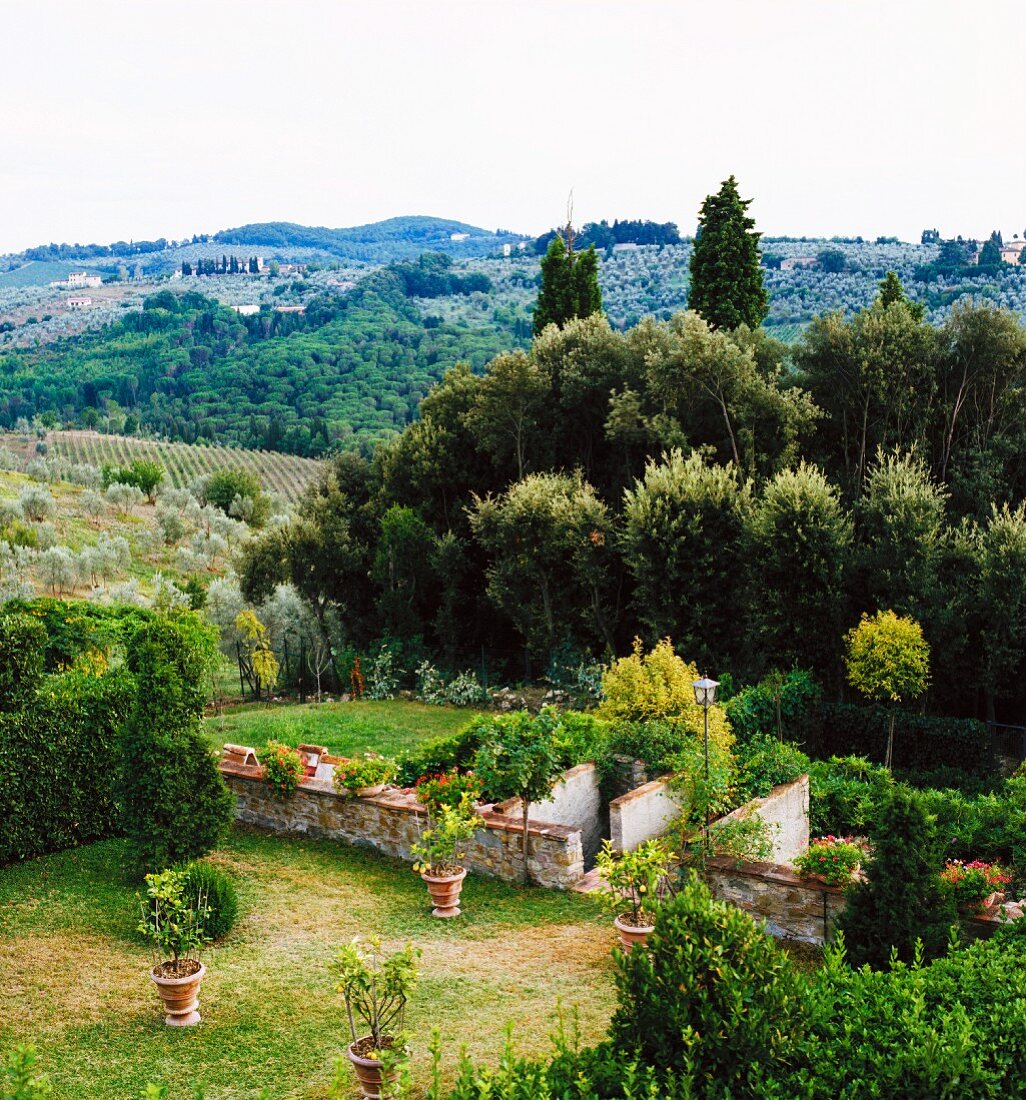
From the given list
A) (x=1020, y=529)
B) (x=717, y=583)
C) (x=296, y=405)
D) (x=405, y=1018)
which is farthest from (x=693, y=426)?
(x=296, y=405)

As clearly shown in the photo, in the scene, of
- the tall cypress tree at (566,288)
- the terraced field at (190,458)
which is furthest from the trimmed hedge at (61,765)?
the terraced field at (190,458)

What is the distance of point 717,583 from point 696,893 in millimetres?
15573

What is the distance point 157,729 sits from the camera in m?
11.0

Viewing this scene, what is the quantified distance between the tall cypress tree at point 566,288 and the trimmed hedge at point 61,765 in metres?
20.9

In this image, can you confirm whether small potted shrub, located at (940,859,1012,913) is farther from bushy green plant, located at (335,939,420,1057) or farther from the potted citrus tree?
bushy green plant, located at (335,939,420,1057)

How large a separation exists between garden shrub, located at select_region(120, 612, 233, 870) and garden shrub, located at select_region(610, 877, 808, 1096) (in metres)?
6.50

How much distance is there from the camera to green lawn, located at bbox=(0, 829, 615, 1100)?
7.67m

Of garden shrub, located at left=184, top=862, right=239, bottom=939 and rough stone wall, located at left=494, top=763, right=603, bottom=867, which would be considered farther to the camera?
rough stone wall, located at left=494, top=763, right=603, bottom=867

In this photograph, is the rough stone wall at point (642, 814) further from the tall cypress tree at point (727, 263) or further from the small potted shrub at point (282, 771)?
the tall cypress tree at point (727, 263)

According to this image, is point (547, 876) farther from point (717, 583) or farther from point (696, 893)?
point (717, 583)

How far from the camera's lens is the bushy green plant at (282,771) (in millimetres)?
13148

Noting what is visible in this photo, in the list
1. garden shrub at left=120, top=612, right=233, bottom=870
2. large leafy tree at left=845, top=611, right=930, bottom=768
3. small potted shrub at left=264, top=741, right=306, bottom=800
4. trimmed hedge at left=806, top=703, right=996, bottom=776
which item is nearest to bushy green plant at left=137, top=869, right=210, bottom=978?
garden shrub at left=120, top=612, right=233, bottom=870

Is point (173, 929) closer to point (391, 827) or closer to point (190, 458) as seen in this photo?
point (391, 827)

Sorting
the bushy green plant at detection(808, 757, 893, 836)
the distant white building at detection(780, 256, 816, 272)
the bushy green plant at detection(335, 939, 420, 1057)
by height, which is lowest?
the bushy green plant at detection(808, 757, 893, 836)
